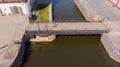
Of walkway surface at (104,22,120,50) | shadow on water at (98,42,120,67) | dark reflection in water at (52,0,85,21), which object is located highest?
dark reflection in water at (52,0,85,21)

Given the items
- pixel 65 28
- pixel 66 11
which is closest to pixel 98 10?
pixel 66 11

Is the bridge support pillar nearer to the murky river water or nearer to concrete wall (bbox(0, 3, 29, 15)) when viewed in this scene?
the murky river water

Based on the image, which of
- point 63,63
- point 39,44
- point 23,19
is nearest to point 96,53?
point 63,63

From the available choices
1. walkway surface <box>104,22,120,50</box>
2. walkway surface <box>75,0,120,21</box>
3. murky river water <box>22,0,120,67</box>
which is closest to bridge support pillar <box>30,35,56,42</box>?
murky river water <box>22,0,120,67</box>

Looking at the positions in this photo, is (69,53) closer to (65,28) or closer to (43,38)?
(65,28)

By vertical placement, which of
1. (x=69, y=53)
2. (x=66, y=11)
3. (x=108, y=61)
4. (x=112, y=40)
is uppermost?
(x=66, y=11)

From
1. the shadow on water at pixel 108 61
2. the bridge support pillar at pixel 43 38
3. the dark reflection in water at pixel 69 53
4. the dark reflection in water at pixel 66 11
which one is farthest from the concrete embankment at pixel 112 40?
the bridge support pillar at pixel 43 38
